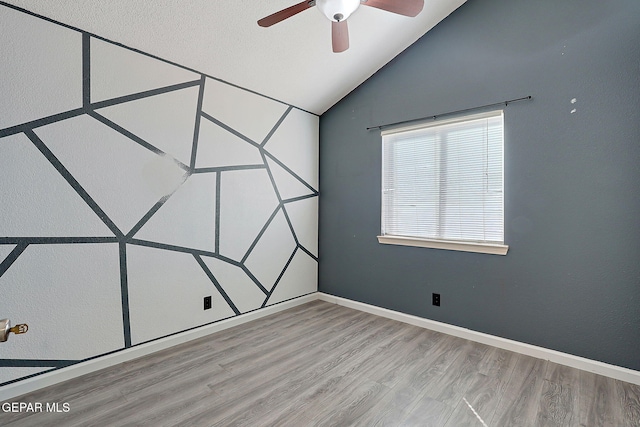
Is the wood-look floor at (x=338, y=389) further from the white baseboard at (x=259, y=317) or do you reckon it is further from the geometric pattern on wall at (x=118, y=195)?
the geometric pattern on wall at (x=118, y=195)

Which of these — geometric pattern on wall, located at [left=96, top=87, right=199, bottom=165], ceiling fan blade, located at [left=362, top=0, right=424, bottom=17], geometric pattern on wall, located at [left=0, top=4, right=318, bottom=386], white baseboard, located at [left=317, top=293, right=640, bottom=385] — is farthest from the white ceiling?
white baseboard, located at [left=317, top=293, right=640, bottom=385]

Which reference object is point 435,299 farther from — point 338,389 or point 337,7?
point 337,7

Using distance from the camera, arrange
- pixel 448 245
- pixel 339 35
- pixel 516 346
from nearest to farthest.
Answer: pixel 339 35, pixel 516 346, pixel 448 245

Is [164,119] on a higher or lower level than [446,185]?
higher

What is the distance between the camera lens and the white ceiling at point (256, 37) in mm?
2168

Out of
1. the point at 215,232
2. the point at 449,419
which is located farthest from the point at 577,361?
the point at 215,232

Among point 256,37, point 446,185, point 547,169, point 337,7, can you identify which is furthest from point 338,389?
point 256,37

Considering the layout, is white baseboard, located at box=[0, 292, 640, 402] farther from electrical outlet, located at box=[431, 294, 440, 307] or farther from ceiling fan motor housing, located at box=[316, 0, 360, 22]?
ceiling fan motor housing, located at box=[316, 0, 360, 22]

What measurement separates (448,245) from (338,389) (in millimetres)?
1683

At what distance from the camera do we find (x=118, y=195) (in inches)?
94.3

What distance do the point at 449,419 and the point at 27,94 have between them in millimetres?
3233

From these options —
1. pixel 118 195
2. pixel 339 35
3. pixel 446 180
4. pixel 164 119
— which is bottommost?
pixel 118 195

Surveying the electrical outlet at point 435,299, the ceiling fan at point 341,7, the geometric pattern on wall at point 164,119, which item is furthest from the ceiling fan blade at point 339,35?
the electrical outlet at point 435,299

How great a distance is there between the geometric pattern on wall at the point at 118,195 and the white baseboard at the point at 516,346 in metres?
1.37
